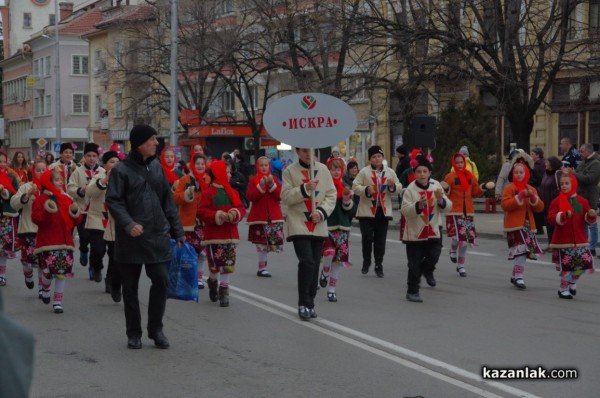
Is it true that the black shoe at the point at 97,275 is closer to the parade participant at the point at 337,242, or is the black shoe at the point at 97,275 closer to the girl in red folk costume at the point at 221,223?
the girl in red folk costume at the point at 221,223

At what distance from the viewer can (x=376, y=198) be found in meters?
13.9

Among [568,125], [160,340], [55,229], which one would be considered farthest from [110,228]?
[568,125]

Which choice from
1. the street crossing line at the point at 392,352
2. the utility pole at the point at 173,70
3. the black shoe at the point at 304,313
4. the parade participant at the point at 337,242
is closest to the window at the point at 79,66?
the utility pole at the point at 173,70

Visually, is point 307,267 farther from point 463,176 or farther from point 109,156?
point 463,176

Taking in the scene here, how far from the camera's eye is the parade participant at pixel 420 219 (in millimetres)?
11375

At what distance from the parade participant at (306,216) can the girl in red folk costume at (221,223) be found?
1.13m

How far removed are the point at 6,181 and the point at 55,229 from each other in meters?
2.98

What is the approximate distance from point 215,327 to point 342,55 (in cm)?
2328

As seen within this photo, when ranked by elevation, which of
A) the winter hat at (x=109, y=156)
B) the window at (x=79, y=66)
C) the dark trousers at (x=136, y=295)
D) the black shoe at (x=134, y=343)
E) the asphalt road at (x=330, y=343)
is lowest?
the asphalt road at (x=330, y=343)

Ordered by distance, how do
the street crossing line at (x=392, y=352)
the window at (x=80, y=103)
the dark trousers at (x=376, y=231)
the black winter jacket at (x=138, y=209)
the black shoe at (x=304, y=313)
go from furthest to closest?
the window at (x=80, y=103) → the dark trousers at (x=376, y=231) → the black shoe at (x=304, y=313) → the black winter jacket at (x=138, y=209) → the street crossing line at (x=392, y=352)

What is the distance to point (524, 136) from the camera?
26578 mm

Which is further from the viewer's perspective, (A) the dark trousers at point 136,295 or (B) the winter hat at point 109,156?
(B) the winter hat at point 109,156

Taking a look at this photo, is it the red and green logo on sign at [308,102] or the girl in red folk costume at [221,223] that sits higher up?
the red and green logo on sign at [308,102]

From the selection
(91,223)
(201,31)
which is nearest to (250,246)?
(91,223)
